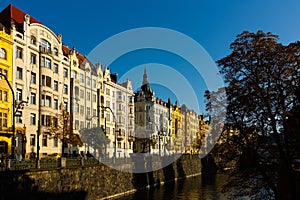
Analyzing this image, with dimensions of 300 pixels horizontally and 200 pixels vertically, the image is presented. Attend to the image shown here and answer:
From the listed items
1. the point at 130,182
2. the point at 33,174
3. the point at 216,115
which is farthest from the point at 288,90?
the point at 130,182

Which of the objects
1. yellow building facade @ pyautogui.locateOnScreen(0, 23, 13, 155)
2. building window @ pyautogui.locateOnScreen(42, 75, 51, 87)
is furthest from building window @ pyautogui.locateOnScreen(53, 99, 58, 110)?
yellow building facade @ pyautogui.locateOnScreen(0, 23, 13, 155)

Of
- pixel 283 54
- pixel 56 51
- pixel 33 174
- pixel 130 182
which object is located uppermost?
pixel 56 51

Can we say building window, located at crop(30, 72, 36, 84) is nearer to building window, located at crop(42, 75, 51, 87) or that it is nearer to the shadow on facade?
building window, located at crop(42, 75, 51, 87)

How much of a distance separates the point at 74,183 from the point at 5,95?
1819 centimetres

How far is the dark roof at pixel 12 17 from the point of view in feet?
165

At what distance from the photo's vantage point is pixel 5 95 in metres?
46.6

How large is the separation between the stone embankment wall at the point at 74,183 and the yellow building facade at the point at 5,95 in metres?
13.0

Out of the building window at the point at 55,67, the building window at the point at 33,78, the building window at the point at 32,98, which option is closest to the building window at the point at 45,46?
the building window at the point at 55,67

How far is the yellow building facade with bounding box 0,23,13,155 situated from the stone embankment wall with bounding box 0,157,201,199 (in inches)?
512

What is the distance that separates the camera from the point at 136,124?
89625mm

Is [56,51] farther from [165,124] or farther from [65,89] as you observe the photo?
[165,124]

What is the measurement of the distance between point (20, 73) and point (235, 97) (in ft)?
121

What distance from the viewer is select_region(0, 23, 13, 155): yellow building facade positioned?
148 feet

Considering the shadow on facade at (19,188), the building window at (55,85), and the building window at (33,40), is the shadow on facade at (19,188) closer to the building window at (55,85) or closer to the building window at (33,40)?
the building window at (33,40)
